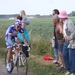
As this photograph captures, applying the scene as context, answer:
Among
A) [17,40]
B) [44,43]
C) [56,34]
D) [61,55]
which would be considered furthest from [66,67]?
[44,43]

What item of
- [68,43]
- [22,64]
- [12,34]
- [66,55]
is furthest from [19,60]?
[68,43]

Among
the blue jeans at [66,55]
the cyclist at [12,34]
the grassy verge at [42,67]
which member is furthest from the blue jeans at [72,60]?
the cyclist at [12,34]

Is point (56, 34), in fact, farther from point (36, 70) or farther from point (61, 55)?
point (36, 70)

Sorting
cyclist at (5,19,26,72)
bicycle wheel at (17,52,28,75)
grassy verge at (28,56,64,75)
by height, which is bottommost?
grassy verge at (28,56,64,75)

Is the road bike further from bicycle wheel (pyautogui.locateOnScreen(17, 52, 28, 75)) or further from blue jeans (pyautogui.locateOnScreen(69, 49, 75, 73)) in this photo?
blue jeans (pyautogui.locateOnScreen(69, 49, 75, 73))

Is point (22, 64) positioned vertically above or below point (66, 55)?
below

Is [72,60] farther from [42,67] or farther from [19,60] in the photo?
[42,67]

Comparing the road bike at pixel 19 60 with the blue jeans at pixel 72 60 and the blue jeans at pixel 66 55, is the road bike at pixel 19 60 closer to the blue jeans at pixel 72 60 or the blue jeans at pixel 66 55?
the blue jeans at pixel 66 55

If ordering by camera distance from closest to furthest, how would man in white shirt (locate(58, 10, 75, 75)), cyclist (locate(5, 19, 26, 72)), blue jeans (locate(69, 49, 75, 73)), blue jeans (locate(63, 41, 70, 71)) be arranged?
1. man in white shirt (locate(58, 10, 75, 75))
2. blue jeans (locate(69, 49, 75, 73))
3. blue jeans (locate(63, 41, 70, 71))
4. cyclist (locate(5, 19, 26, 72))

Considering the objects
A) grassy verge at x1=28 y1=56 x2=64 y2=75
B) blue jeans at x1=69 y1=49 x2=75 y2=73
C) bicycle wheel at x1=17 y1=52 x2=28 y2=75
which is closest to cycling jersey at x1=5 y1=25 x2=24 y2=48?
bicycle wheel at x1=17 y1=52 x2=28 y2=75

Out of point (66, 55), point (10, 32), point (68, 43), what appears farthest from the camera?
point (10, 32)

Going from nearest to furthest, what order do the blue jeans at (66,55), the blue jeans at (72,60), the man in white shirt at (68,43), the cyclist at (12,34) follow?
the man in white shirt at (68,43) < the blue jeans at (72,60) < the blue jeans at (66,55) < the cyclist at (12,34)

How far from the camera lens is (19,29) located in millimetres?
→ 7668

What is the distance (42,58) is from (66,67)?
2832mm
